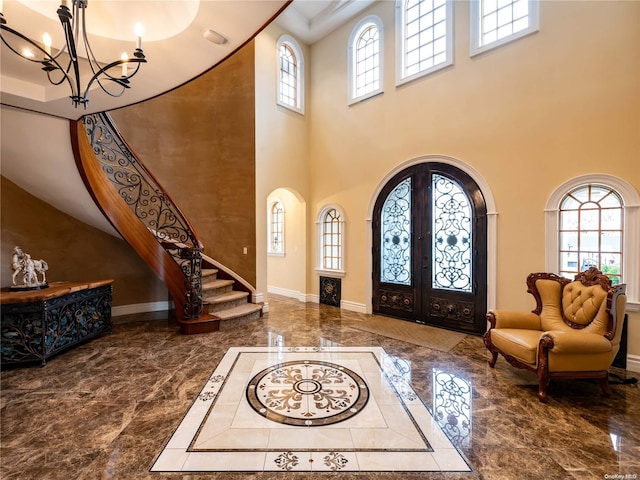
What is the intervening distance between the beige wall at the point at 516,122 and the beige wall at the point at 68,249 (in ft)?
10.6

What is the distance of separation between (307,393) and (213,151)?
16.0 feet

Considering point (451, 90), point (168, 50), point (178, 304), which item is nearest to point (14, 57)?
point (168, 50)

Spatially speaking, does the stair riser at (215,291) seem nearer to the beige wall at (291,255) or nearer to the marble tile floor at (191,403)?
the marble tile floor at (191,403)

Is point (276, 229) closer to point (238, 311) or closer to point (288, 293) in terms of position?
point (288, 293)

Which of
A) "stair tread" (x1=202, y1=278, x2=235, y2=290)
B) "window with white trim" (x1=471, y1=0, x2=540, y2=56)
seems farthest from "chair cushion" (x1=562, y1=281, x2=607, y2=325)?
"stair tread" (x1=202, y1=278, x2=235, y2=290)

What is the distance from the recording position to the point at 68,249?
4.87 m

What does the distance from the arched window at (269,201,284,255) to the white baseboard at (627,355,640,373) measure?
6.08 metres

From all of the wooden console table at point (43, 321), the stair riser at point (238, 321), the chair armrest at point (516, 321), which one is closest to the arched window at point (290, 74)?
the stair riser at point (238, 321)

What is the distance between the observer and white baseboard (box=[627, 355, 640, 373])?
3.27 m

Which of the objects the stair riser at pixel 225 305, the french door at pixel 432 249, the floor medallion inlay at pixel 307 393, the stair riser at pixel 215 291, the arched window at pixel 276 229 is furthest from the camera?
the arched window at pixel 276 229

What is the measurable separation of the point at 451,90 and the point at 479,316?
3.58 metres

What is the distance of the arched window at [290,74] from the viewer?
19.8 feet

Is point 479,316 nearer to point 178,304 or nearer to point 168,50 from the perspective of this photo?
point 178,304

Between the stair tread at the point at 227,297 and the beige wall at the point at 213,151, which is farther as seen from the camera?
the beige wall at the point at 213,151
